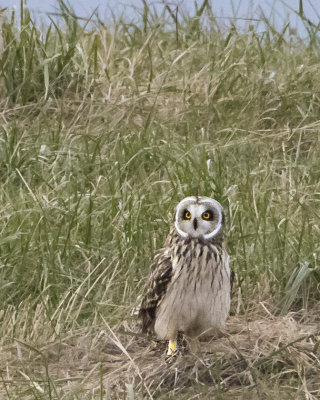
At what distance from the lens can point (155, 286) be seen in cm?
600

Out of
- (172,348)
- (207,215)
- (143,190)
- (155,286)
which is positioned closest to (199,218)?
(207,215)

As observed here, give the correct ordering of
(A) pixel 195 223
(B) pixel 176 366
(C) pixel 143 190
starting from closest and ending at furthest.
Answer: (B) pixel 176 366 < (A) pixel 195 223 < (C) pixel 143 190

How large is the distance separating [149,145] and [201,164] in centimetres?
71

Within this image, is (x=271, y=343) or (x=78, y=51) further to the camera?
(x=78, y=51)

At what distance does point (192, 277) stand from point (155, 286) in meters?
0.22

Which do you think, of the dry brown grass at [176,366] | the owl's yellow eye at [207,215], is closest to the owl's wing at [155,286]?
the dry brown grass at [176,366]

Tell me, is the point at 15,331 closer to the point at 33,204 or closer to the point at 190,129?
the point at 33,204

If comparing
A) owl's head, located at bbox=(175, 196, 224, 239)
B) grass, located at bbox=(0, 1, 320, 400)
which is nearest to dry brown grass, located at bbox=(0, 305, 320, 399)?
grass, located at bbox=(0, 1, 320, 400)

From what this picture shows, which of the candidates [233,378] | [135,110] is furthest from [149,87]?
[233,378]

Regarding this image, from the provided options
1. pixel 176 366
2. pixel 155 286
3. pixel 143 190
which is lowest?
pixel 176 366

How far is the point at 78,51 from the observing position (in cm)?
919

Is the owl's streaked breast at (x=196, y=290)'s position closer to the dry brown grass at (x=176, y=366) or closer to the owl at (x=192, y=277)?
the owl at (x=192, y=277)

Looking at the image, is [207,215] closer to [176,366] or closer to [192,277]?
[192,277]

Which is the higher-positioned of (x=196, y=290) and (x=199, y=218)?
(x=199, y=218)
